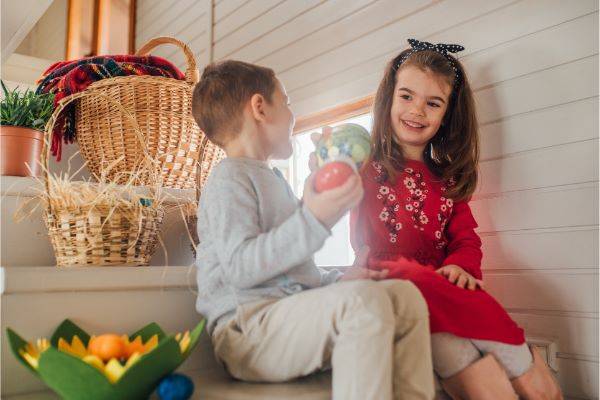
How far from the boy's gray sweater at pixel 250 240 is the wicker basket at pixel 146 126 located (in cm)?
52

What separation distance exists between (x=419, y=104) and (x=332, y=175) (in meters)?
0.56

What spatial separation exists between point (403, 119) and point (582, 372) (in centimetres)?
75

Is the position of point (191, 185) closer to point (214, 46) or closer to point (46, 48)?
point (214, 46)

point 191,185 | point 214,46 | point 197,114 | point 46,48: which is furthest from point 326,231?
point 46,48

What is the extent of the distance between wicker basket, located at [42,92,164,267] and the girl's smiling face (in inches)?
28.6

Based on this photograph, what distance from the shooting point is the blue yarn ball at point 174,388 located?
990 mm

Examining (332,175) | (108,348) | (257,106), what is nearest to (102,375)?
(108,348)

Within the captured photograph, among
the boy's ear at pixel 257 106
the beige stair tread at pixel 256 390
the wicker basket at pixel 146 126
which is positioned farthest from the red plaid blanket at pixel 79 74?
the beige stair tread at pixel 256 390

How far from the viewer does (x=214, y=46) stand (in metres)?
2.71

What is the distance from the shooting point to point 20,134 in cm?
158

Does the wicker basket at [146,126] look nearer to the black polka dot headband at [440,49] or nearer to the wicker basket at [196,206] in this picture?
the wicker basket at [196,206]

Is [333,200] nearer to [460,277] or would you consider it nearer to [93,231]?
[460,277]

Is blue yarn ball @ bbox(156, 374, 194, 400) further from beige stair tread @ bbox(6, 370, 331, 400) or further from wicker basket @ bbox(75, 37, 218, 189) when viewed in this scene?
wicker basket @ bbox(75, 37, 218, 189)

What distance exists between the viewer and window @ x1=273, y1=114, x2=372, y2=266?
2051 millimetres
